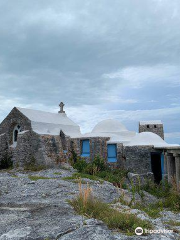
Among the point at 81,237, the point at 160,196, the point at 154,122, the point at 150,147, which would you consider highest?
the point at 154,122

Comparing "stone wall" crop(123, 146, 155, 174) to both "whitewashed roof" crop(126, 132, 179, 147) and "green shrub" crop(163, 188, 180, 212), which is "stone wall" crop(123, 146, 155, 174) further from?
"green shrub" crop(163, 188, 180, 212)

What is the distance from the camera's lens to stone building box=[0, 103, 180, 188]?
59.9ft

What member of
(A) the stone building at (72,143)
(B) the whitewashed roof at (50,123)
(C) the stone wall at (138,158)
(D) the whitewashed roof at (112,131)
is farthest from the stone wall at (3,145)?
(C) the stone wall at (138,158)

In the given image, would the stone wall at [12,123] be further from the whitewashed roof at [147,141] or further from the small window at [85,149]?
the whitewashed roof at [147,141]

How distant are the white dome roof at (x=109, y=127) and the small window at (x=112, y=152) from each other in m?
1.99

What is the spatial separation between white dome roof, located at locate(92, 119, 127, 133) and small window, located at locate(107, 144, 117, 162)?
6.53 ft

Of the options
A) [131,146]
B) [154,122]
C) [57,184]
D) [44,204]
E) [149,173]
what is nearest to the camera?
[44,204]

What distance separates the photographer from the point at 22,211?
7.35 metres

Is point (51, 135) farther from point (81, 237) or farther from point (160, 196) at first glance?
point (81, 237)

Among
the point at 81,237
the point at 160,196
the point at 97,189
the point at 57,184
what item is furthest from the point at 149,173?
the point at 81,237

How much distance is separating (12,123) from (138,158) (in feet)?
35.0

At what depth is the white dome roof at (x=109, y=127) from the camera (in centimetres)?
2280

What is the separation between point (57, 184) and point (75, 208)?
15.8 feet

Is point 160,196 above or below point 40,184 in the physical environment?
below
